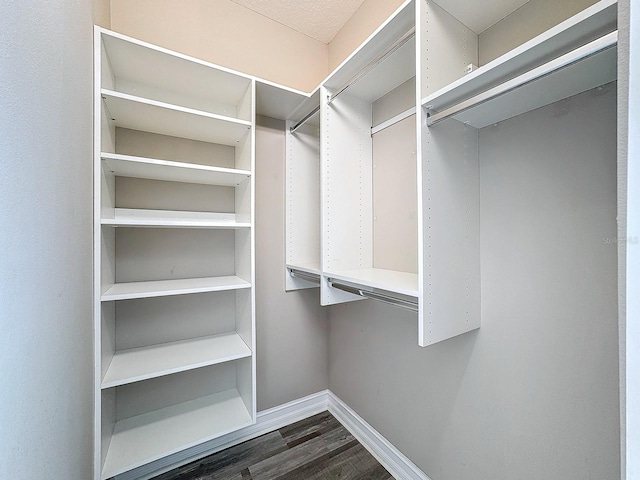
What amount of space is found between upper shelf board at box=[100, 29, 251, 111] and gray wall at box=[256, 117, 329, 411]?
0.38 m

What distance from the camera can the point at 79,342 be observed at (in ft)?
3.24

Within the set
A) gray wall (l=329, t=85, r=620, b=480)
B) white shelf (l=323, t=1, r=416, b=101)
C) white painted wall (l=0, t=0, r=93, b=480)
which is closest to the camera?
white painted wall (l=0, t=0, r=93, b=480)

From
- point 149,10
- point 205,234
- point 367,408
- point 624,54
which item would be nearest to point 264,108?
point 149,10

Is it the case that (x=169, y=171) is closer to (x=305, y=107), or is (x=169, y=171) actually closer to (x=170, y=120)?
(x=170, y=120)

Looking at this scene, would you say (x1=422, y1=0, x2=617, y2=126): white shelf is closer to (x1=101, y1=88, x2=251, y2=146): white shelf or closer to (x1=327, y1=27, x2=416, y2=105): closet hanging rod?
(x1=327, y1=27, x2=416, y2=105): closet hanging rod

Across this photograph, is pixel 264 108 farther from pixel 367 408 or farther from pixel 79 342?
pixel 367 408

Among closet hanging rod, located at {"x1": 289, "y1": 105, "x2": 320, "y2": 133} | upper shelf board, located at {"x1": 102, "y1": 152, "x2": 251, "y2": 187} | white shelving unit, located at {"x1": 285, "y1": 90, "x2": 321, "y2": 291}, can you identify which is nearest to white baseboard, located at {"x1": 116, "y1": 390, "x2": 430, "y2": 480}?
white shelving unit, located at {"x1": 285, "y1": 90, "x2": 321, "y2": 291}

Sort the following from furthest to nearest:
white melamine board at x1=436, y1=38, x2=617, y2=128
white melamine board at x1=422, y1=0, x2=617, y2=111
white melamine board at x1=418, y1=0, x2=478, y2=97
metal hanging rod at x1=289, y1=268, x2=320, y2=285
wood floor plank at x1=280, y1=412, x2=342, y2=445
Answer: wood floor plank at x1=280, y1=412, x2=342, y2=445, metal hanging rod at x1=289, y1=268, x2=320, y2=285, white melamine board at x1=418, y1=0, x2=478, y2=97, white melamine board at x1=436, y1=38, x2=617, y2=128, white melamine board at x1=422, y1=0, x2=617, y2=111

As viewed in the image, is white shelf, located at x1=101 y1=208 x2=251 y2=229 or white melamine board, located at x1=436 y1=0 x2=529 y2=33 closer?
white melamine board, located at x1=436 y1=0 x2=529 y2=33

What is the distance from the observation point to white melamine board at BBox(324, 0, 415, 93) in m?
1.07

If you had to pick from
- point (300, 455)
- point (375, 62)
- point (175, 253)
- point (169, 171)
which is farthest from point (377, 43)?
point (300, 455)

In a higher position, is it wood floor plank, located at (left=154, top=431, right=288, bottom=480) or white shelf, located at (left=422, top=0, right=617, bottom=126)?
white shelf, located at (left=422, top=0, right=617, bottom=126)

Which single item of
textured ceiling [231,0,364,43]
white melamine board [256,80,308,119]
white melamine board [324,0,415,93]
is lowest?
white melamine board [324,0,415,93]

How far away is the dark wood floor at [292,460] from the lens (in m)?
1.57
